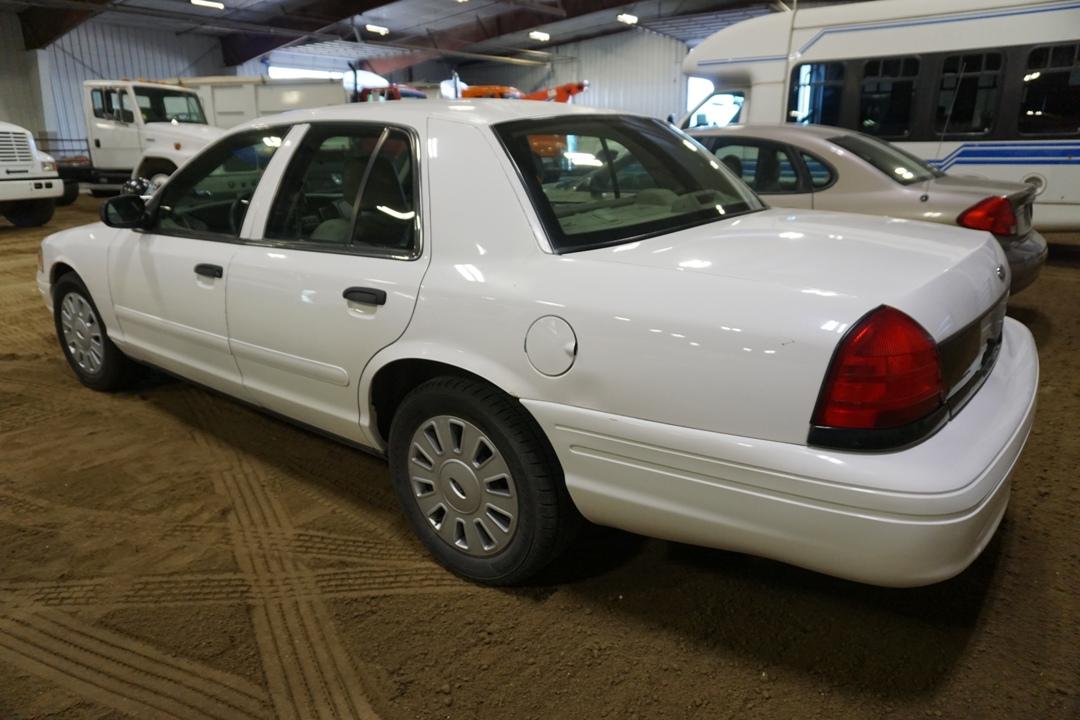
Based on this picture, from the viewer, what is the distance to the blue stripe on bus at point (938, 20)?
758 cm

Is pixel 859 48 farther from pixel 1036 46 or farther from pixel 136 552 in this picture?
pixel 136 552

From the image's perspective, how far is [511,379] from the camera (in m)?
2.17

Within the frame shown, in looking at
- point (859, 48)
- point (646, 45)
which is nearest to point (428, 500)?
point (859, 48)

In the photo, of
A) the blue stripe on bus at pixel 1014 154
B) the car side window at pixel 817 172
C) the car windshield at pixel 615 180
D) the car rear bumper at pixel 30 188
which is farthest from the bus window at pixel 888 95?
the car rear bumper at pixel 30 188

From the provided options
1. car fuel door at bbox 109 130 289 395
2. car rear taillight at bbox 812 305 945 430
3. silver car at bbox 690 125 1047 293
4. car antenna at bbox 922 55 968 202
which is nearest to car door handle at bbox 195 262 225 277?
car fuel door at bbox 109 130 289 395

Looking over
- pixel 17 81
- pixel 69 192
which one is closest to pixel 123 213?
pixel 69 192

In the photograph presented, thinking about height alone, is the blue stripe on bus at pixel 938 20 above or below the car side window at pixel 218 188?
above

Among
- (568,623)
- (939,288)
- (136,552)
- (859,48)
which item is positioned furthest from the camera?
(859,48)

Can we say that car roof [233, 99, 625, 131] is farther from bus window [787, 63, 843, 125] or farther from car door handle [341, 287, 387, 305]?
bus window [787, 63, 843, 125]

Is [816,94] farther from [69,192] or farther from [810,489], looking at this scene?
[69,192]

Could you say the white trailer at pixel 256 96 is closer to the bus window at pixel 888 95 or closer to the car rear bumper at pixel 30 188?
the car rear bumper at pixel 30 188

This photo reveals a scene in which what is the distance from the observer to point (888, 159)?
5.76 meters

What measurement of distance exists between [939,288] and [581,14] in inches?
852

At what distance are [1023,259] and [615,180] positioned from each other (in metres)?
3.75
